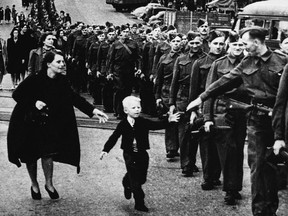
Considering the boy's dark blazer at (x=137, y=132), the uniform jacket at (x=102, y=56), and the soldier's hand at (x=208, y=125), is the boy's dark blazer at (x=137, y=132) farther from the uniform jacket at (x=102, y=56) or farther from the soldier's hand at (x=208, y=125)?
the uniform jacket at (x=102, y=56)

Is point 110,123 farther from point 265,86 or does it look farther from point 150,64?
point 265,86

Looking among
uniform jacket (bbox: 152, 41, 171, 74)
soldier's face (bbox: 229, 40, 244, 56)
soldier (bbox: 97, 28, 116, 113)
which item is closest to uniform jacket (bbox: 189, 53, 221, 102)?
soldier's face (bbox: 229, 40, 244, 56)

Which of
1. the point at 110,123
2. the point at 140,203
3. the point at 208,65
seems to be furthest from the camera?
the point at 110,123

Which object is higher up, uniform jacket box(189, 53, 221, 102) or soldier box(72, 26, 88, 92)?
uniform jacket box(189, 53, 221, 102)

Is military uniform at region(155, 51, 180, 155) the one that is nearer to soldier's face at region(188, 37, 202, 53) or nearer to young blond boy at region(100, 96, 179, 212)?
soldier's face at region(188, 37, 202, 53)

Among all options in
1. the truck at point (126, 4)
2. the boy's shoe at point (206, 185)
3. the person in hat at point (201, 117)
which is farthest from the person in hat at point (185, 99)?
the truck at point (126, 4)

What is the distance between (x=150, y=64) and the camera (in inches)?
615

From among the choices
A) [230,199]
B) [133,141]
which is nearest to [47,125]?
[133,141]

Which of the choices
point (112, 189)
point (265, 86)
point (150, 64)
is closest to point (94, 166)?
point (112, 189)

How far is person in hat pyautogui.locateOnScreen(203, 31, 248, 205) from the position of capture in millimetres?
8453

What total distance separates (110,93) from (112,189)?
764 centimetres

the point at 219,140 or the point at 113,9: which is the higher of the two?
the point at 219,140

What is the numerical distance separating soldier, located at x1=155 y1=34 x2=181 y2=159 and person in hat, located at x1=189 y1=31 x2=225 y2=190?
1618mm

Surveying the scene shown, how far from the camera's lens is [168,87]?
37.6ft
